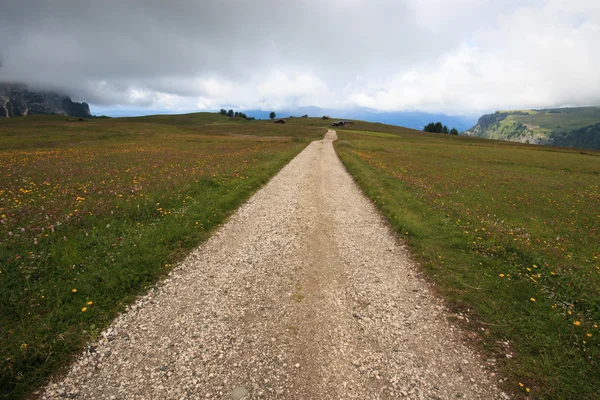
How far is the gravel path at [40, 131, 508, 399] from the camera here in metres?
4.56

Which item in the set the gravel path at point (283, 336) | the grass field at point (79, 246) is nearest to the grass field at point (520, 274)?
the gravel path at point (283, 336)

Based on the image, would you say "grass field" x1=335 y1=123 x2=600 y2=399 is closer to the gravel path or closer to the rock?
the gravel path

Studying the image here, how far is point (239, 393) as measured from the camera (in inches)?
173

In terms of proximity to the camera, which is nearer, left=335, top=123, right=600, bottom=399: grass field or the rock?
the rock

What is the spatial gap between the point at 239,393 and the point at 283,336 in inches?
58.0

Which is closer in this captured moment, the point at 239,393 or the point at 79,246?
the point at 239,393

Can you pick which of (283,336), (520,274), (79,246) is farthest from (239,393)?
(520,274)

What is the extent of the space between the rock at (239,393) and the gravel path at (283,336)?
0.02 m

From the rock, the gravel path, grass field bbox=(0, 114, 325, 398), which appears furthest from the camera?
grass field bbox=(0, 114, 325, 398)

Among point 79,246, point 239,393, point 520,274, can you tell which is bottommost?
point 239,393

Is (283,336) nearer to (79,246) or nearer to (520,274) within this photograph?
(79,246)

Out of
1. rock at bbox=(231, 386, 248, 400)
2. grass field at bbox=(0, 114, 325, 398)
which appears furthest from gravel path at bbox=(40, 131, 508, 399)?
grass field at bbox=(0, 114, 325, 398)

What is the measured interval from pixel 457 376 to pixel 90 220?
42.7ft

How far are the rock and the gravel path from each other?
2cm
